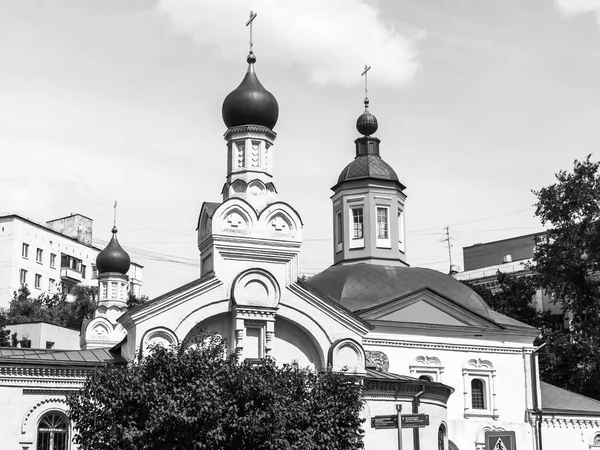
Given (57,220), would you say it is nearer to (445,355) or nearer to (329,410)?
(445,355)

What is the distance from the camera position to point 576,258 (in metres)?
33.7

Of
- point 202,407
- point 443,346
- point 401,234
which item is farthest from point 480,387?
point 202,407

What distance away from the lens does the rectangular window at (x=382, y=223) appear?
3388 cm

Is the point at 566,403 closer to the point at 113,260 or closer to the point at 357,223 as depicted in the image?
the point at 357,223

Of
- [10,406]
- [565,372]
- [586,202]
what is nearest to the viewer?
[10,406]

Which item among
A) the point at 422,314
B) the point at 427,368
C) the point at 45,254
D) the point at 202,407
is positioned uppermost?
the point at 45,254

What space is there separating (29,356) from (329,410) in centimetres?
868

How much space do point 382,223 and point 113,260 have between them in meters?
13.1

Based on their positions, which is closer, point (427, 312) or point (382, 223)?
point (427, 312)

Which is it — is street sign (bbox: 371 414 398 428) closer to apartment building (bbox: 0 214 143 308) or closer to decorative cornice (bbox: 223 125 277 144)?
decorative cornice (bbox: 223 125 277 144)

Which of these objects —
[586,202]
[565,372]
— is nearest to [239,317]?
[586,202]

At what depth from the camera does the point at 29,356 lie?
2333cm

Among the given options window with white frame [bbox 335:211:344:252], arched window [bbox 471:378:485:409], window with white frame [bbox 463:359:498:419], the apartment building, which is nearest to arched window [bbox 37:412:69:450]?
window with white frame [bbox 463:359:498:419]

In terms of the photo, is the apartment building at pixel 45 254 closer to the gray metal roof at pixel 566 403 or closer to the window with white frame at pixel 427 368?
the window with white frame at pixel 427 368
